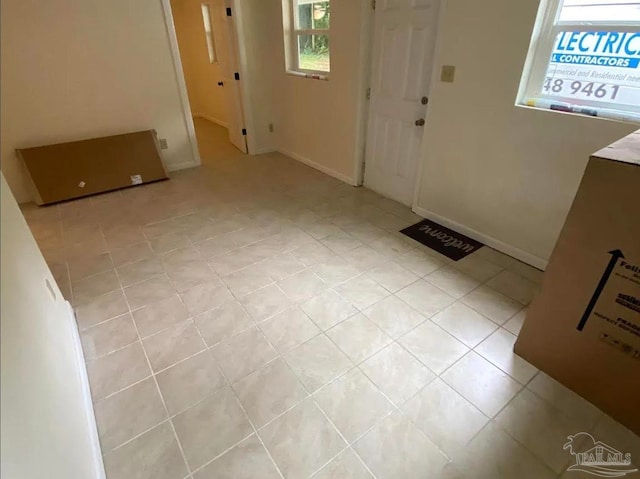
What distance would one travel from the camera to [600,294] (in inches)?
56.6

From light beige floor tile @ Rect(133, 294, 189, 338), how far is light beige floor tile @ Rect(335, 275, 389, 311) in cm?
98

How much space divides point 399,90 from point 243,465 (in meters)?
2.88

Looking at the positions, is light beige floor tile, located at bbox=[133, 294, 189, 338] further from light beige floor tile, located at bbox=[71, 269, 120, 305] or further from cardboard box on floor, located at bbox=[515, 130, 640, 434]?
cardboard box on floor, located at bbox=[515, 130, 640, 434]

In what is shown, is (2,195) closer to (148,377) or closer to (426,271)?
(148,377)

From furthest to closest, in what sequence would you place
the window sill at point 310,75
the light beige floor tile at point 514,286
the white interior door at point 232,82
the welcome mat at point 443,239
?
the white interior door at point 232,82, the window sill at point 310,75, the welcome mat at point 443,239, the light beige floor tile at point 514,286

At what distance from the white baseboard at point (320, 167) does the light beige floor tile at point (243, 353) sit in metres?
2.31

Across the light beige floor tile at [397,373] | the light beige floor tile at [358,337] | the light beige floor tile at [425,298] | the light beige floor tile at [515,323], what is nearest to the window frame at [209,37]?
the light beige floor tile at [425,298]

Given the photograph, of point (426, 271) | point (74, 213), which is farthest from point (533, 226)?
point (74, 213)

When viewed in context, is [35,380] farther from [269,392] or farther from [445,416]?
[445,416]

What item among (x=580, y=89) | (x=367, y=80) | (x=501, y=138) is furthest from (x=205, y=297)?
(x=580, y=89)

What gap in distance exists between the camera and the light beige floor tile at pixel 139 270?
7.74 ft

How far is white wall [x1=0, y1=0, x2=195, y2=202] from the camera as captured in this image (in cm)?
305

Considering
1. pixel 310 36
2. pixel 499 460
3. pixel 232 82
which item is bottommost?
pixel 499 460

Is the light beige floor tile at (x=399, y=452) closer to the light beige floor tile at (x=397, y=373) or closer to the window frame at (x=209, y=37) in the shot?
the light beige floor tile at (x=397, y=373)
